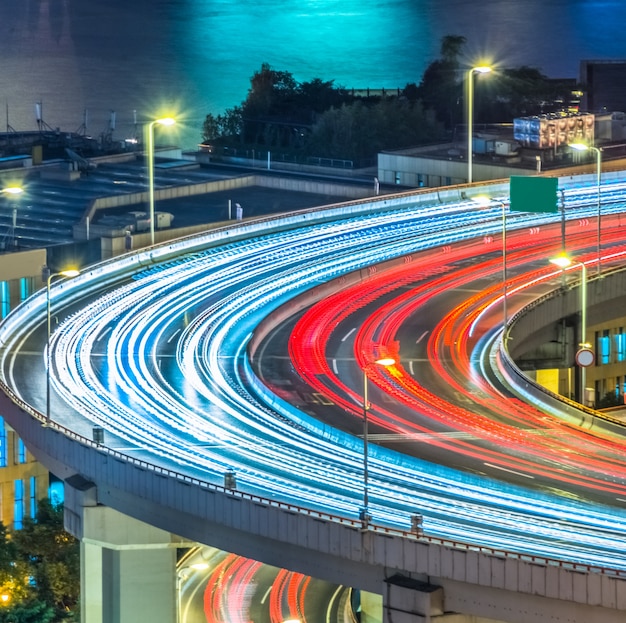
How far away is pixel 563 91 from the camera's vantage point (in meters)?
150

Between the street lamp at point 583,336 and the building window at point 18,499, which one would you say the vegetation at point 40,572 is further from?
the street lamp at point 583,336

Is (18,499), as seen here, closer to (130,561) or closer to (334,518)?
(130,561)

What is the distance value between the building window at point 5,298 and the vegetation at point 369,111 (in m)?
59.9

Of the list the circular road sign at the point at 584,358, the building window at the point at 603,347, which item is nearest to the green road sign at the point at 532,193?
the circular road sign at the point at 584,358

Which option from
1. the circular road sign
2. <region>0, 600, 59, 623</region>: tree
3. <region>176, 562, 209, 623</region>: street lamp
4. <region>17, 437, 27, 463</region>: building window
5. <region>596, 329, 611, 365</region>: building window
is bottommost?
<region>0, 600, 59, 623</region>: tree

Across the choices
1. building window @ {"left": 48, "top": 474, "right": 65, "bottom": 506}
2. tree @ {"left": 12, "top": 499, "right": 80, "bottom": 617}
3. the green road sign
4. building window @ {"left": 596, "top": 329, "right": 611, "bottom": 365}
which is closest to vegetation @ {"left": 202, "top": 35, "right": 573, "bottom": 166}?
building window @ {"left": 596, "top": 329, "right": 611, "bottom": 365}

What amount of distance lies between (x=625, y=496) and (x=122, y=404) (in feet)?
55.8

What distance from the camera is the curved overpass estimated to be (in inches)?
1606

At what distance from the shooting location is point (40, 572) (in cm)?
5875

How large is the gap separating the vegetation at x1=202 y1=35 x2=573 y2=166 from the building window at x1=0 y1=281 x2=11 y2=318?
196 feet

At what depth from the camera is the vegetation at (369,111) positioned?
133m

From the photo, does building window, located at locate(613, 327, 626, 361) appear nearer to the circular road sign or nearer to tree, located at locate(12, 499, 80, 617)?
the circular road sign

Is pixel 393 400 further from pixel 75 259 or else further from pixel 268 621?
pixel 75 259

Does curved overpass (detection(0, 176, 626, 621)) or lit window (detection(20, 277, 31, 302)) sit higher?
lit window (detection(20, 277, 31, 302))
